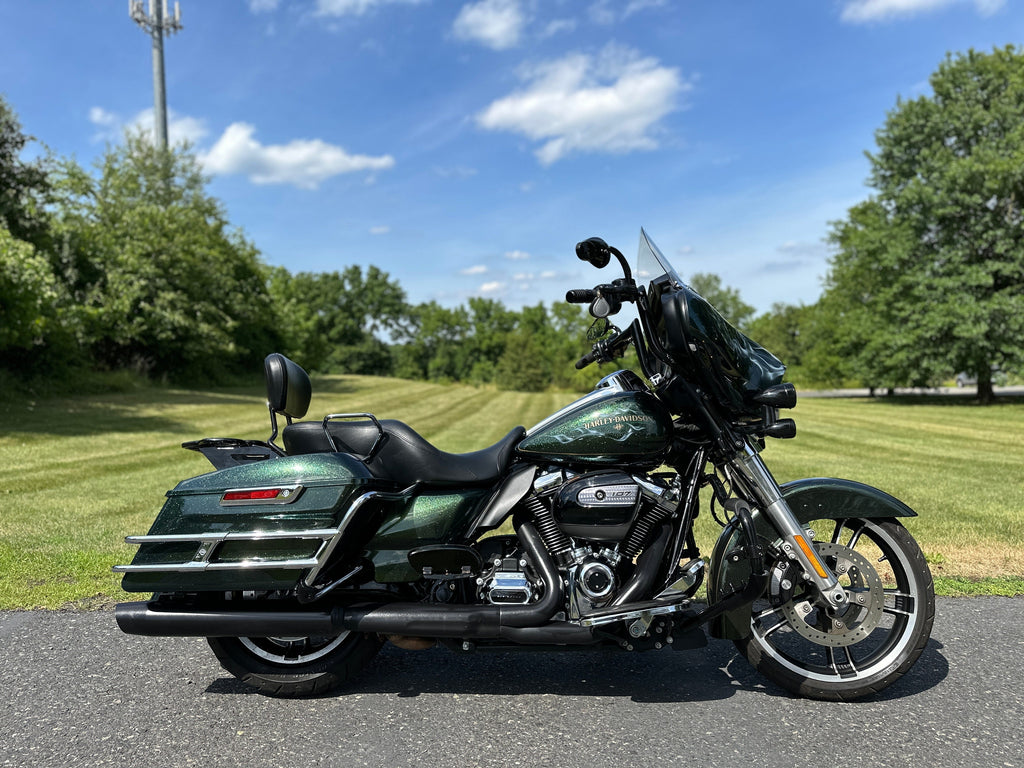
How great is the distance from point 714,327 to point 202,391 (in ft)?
89.6

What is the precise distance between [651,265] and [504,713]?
6.87 feet

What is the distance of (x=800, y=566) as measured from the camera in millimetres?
3031

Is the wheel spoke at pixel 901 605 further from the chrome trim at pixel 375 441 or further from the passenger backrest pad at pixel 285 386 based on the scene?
the passenger backrest pad at pixel 285 386

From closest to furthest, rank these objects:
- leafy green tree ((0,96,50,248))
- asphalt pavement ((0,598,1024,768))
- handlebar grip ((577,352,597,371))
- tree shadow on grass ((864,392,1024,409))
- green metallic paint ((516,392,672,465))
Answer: asphalt pavement ((0,598,1024,768)) < green metallic paint ((516,392,672,465)) < handlebar grip ((577,352,597,371)) < leafy green tree ((0,96,50,248)) < tree shadow on grass ((864,392,1024,409))

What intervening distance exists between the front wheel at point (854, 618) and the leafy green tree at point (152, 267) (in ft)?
78.1

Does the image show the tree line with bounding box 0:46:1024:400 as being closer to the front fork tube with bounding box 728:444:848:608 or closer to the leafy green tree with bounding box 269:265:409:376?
the front fork tube with bounding box 728:444:848:608

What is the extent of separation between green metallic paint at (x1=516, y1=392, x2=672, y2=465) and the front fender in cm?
57

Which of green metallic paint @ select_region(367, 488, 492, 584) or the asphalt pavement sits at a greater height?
green metallic paint @ select_region(367, 488, 492, 584)

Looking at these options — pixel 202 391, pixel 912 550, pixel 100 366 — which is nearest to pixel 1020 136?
pixel 912 550

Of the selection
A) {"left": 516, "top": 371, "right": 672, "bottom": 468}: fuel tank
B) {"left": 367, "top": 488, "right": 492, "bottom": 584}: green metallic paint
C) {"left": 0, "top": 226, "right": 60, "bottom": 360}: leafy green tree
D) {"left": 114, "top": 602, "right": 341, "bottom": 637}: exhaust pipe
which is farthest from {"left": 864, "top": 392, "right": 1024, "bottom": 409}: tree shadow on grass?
{"left": 0, "top": 226, "right": 60, "bottom": 360}: leafy green tree

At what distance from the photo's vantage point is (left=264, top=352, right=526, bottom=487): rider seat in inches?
118

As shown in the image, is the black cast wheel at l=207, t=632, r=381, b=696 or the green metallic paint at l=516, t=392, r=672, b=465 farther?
the black cast wheel at l=207, t=632, r=381, b=696

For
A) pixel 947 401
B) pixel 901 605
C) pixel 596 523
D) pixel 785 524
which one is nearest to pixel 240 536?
pixel 596 523

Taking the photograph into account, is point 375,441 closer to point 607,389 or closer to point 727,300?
point 607,389
